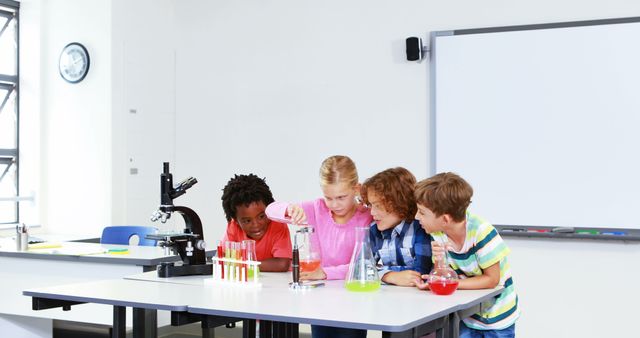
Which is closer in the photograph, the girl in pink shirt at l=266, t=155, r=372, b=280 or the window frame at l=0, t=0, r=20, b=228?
the girl in pink shirt at l=266, t=155, r=372, b=280

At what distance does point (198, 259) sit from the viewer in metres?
3.37

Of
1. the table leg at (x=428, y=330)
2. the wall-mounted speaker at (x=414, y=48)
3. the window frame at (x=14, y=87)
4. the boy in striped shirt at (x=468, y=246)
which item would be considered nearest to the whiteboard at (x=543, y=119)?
the wall-mounted speaker at (x=414, y=48)

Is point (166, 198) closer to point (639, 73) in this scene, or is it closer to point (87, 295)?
point (87, 295)

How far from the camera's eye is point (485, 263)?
2.82 meters

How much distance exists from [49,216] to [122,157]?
865 mm

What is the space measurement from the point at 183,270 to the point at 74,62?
3282 mm

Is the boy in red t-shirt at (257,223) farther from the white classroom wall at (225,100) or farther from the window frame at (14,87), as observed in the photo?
the window frame at (14,87)

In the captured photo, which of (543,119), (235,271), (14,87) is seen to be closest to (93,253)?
(235,271)

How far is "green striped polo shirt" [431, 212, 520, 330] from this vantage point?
2797mm

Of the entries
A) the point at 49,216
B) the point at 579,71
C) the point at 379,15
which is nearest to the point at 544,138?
the point at 579,71

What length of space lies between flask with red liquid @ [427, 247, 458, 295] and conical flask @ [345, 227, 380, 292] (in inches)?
8.2

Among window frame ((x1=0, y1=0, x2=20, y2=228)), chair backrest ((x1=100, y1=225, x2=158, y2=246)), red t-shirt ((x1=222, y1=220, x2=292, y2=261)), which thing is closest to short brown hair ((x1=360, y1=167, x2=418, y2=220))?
red t-shirt ((x1=222, y1=220, x2=292, y2=261))

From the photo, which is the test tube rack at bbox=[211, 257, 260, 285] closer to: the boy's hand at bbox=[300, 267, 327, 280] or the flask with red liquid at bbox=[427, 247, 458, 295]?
the boy's hand at bbox=[300, 267, 327, 280]

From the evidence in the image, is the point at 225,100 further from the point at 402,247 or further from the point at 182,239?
the point at 402,247
